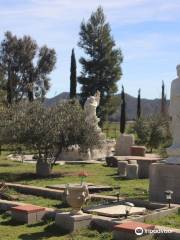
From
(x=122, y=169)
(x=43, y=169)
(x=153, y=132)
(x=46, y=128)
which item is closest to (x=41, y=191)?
(x=46, y=128)

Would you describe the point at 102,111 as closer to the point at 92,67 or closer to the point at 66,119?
the point at 92,67

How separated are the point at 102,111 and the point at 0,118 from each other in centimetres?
2882

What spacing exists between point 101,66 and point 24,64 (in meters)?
12.5

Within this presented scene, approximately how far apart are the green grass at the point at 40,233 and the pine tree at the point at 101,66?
39661mm

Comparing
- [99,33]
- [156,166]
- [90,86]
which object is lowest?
[156,166]

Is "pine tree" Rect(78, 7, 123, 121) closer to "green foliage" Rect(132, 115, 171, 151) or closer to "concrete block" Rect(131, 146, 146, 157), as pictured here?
"green foliage" Rect(132, 115, 171, 151)

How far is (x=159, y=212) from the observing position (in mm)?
11555

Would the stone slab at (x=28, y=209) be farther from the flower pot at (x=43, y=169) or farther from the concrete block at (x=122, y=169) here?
the concrete block at (x=122, y=169)

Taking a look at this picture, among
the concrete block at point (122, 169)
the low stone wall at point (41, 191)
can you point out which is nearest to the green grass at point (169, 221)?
the low stone wall at point (41, 191)

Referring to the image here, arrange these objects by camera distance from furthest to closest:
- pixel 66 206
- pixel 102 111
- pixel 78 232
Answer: pixel 102 111, pixel 66 206, pixel 78 232

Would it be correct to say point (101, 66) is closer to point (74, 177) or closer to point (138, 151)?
point (138, 151)

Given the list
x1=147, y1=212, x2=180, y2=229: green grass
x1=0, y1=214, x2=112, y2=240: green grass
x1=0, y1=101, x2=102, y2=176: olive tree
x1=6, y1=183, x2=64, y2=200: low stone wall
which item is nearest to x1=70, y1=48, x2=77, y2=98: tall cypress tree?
x1=0, y1=101, x2=102, y2=176: olive tree

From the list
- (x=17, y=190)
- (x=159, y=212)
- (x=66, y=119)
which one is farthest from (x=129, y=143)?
(x=159, y=212)

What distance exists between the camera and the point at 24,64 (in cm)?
6106
